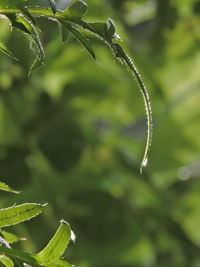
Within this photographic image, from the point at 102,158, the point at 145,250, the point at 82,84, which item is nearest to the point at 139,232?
the point at 145,250

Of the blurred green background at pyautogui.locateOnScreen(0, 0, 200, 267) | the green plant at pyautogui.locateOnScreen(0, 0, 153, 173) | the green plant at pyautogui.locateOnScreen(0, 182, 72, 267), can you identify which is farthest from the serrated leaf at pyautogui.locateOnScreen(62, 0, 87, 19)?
the blurred green background at pyautogui.locateOnScreen(0, 0, 200, 267)

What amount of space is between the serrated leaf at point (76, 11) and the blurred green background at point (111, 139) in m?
0.85

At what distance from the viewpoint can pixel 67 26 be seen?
479 mm

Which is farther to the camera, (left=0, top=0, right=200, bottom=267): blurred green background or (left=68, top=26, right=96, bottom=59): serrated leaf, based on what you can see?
(left=0, top=0, right=200, bottom=267): blurred green background

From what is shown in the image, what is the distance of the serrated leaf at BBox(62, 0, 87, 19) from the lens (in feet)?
1.57

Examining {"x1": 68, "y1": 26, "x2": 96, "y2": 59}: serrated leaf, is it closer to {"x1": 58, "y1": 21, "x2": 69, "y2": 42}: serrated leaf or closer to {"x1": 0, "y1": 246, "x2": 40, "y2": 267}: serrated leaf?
{"x1": 58, "y1": 21, "x2": 69, "y2": 42}: serrated leaf

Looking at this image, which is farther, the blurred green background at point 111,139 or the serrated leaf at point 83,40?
the blurred green background at point 111,139

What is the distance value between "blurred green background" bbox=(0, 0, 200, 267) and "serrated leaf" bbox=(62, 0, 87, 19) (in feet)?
2.78

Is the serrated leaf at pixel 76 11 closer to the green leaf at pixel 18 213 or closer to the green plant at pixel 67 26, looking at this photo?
the green plant at pixel 67 26

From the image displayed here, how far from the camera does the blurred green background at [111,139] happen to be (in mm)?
1471

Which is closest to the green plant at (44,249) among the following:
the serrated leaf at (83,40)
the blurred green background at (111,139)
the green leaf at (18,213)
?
the green leaf at (18,213)

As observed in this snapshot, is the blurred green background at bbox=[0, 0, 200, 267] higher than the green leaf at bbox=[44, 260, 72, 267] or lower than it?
lower

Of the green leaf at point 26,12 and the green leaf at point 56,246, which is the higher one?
the green leaf at point 26,12

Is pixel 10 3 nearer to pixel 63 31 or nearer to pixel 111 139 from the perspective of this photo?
pixel 63 31
